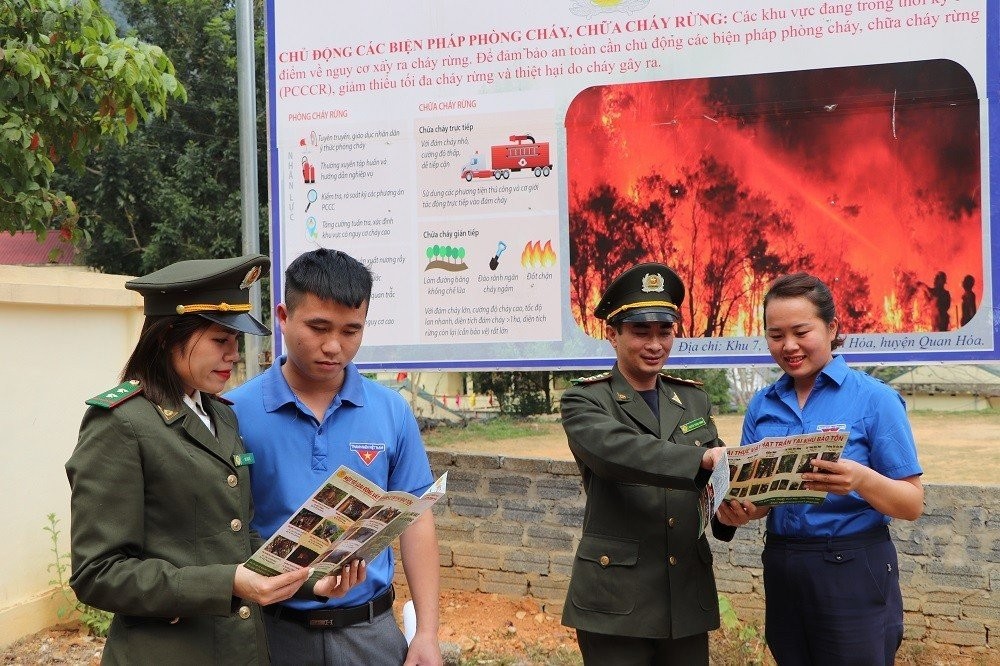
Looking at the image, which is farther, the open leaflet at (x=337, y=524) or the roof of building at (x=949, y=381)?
the roof of building at (x=949, y=381)

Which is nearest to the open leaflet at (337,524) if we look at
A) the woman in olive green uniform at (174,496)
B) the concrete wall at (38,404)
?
the woman in olive green uniform at (174,496)

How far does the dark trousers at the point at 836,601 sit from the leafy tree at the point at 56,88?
3.64 meters

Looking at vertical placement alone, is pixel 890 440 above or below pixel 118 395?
below

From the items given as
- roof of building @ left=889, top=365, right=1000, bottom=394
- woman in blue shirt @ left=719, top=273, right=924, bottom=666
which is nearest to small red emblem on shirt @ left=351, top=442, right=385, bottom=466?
woman in blue shirt @ left=719, top=273, right=924, bottom=666

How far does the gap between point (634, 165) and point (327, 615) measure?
3.36 m

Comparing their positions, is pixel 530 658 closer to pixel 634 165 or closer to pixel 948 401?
pixel 634 165

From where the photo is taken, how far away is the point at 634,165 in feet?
16.5

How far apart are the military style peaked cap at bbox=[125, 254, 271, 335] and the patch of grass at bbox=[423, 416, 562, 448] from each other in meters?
6.97

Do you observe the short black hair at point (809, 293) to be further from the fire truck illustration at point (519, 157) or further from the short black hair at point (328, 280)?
the fire truck illustration at point (519, 157)

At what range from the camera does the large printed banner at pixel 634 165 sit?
4.59 meters

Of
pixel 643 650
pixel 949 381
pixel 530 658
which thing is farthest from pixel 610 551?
pixel 949 381

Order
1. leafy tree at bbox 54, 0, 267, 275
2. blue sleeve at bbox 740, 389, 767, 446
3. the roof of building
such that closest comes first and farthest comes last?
blue sleeve at bbox 740, 389, 767, 446, the roof of building, leafy tree at bbox 54, 0, 267, 275

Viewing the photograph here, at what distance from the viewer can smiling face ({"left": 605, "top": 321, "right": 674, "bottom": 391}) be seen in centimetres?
284

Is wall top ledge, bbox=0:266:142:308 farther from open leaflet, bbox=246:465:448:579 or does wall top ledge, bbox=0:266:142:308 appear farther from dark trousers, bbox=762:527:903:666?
dark trousers, bbox=762:527:903:666
